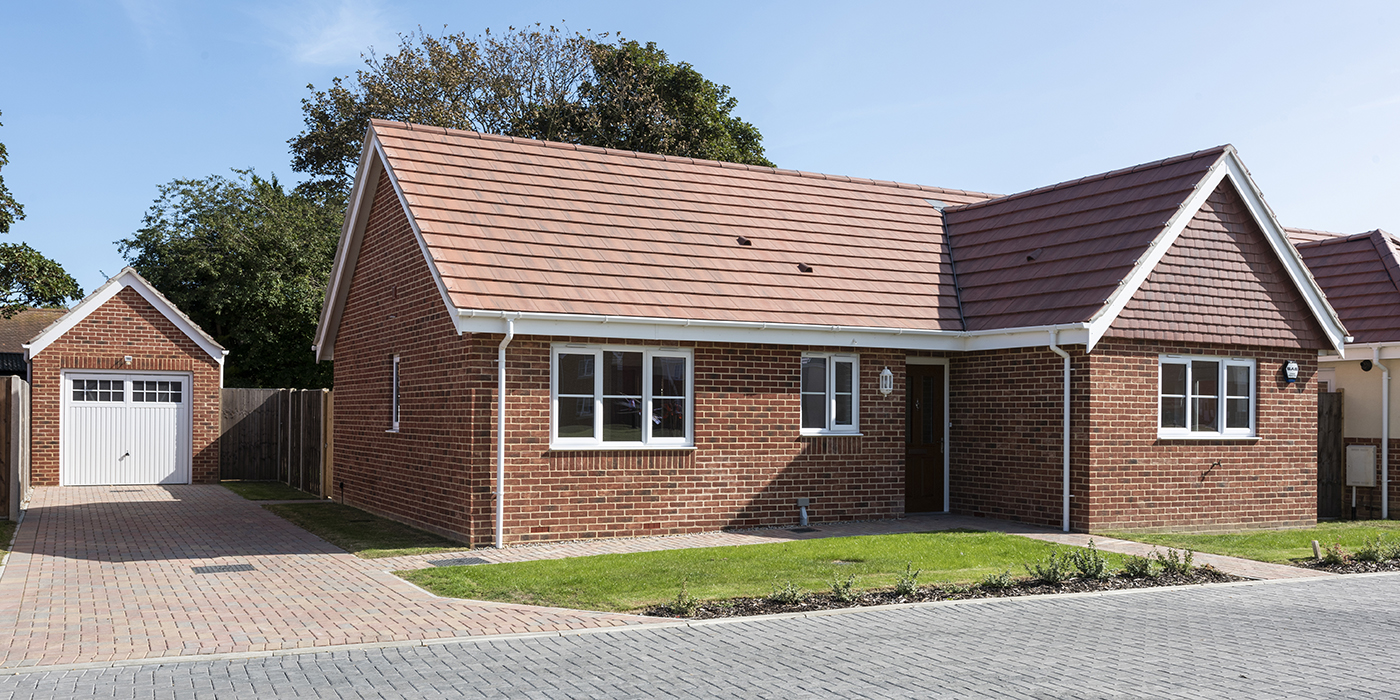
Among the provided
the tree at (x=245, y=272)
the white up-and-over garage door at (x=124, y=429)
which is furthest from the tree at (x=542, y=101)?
the white up-and-over garage door at (x=124, y=429)

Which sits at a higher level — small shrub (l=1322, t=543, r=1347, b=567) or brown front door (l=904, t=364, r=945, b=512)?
brown front door (l=904, t=364, r=945, b=512)

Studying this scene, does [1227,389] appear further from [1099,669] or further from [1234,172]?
[1099,669]

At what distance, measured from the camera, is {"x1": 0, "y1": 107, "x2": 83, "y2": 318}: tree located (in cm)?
1789

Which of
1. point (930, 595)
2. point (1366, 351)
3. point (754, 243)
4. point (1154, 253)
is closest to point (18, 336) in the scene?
point (754, 243)

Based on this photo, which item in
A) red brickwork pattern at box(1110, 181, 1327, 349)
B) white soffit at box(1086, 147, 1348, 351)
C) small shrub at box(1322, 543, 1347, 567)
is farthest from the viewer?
red brickwork pattern at box(1110, 181, 1327, 349)

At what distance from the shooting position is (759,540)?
47.7 ft

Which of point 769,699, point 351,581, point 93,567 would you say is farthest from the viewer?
point 93,567

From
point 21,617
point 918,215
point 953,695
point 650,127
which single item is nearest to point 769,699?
point 953,695

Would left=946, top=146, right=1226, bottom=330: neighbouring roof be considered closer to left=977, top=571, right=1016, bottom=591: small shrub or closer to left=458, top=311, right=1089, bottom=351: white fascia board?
left=458, top=311, right=1089, bottom=351: white fascia board

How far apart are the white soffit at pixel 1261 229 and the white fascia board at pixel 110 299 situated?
18.9 metres

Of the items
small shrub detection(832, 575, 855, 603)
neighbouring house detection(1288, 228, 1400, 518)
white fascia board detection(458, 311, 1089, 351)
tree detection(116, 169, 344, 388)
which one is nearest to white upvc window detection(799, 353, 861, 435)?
white fascia board detection(458, 311, 1089, 351)

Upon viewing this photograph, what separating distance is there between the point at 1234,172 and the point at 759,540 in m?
9.01

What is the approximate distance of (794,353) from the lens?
16.0m

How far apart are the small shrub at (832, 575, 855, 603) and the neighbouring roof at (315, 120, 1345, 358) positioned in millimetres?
5045
